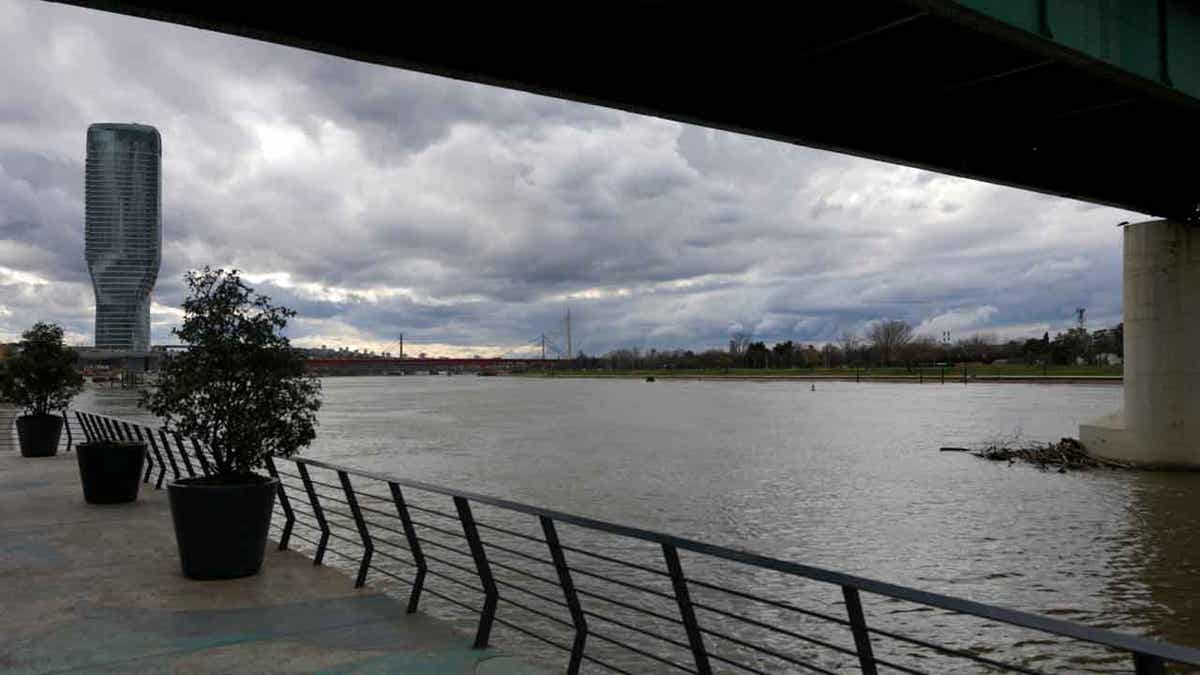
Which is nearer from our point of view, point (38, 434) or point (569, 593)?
point (569, 593)

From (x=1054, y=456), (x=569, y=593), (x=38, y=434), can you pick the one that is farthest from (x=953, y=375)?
(x=569, y=593)

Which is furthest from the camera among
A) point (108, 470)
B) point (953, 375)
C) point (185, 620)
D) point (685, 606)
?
point (953, 375)

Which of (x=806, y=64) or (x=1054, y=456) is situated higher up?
(x=806, y=64)

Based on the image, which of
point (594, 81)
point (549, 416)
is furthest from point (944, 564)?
point (549, 416)

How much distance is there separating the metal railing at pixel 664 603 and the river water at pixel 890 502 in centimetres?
50

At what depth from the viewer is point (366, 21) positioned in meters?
9.50

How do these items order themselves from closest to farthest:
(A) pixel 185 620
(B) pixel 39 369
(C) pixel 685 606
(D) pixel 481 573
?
(C) pixel 685 606
(D) pixel 481 573
(A) pixel 185 620
(B) pixel 39 369

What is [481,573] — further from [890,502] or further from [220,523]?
[890,502]

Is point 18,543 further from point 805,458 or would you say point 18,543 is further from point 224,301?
point 805,458

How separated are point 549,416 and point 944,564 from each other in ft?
147

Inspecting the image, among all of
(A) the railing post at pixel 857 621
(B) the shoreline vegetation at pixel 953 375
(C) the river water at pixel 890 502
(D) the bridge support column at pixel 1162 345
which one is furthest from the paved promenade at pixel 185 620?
(B) the shoreline vegetation at pixel 953 375

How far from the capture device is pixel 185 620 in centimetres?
663

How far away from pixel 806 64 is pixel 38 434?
17423 mm

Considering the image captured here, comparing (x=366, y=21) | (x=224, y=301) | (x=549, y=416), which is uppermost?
(x=366, y=21)
